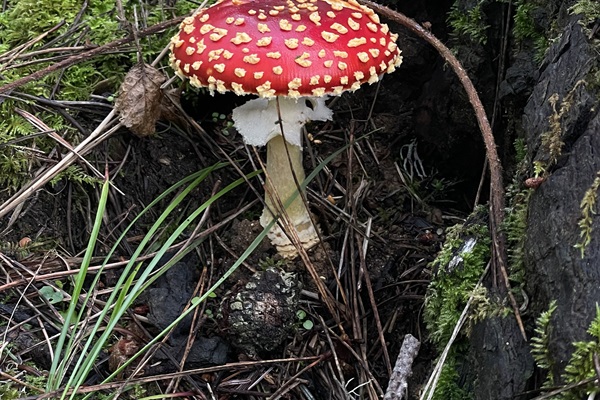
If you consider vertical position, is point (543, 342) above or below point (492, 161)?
below

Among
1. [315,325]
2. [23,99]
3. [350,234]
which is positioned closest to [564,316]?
[315,325]

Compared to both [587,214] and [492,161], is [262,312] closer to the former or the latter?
[492,161]

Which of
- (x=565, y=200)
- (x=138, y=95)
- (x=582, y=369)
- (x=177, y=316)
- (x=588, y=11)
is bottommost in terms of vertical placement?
(x=177, y=316)

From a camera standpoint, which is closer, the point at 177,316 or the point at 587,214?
the point at 587,214

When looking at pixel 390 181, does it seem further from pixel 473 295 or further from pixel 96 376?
pixel 96 376

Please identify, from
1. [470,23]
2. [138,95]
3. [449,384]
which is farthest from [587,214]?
[138,95]

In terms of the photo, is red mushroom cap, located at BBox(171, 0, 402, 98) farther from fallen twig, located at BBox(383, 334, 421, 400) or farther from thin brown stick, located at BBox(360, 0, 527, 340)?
fallen twig, located at BBox(383, 334, 421, 400)

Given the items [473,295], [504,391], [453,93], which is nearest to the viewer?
[504,391]

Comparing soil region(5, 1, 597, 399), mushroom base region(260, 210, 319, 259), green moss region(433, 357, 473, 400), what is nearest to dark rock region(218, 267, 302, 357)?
soil region(5, 1, 597, 399)
